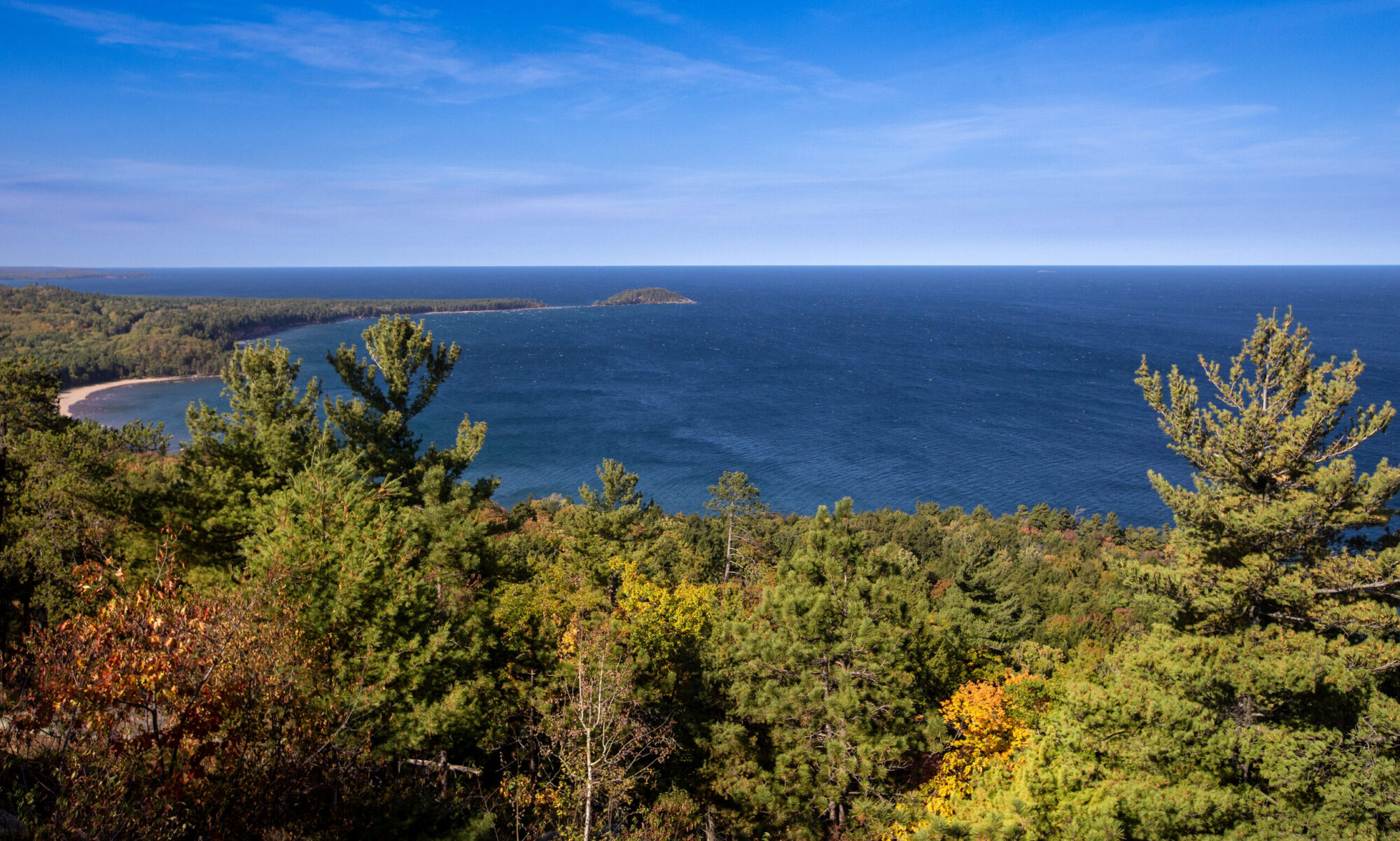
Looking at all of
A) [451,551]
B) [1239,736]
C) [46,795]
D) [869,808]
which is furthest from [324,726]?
[1239,736]

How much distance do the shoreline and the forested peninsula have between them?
105318mm

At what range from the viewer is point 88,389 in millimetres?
118438

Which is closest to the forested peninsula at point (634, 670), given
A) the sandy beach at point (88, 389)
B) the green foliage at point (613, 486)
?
the green foliage at point (613, 486)

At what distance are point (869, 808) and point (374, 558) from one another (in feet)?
40.4

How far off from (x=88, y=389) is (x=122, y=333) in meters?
51.4

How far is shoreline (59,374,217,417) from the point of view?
102938mm

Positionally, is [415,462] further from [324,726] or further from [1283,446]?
[1283,446]

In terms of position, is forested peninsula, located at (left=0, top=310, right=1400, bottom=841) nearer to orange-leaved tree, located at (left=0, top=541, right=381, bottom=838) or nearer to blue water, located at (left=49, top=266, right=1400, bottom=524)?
orange-leaved tree, located at (left=0, top=541, right=381, bottom=838)

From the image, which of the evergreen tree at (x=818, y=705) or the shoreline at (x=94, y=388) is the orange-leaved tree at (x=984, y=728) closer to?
the evergreen tree at (x=818, y=705)

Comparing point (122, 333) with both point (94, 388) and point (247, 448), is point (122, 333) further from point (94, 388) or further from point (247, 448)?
point (247, 448)

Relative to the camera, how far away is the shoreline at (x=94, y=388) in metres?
103

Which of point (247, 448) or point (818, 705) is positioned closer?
point (818, 705)

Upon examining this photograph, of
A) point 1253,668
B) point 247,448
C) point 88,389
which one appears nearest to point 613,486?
point 247,448

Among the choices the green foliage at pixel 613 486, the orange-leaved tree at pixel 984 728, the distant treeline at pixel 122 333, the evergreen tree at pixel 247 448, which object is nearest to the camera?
the orange-leaved tree at pixel 984 728
